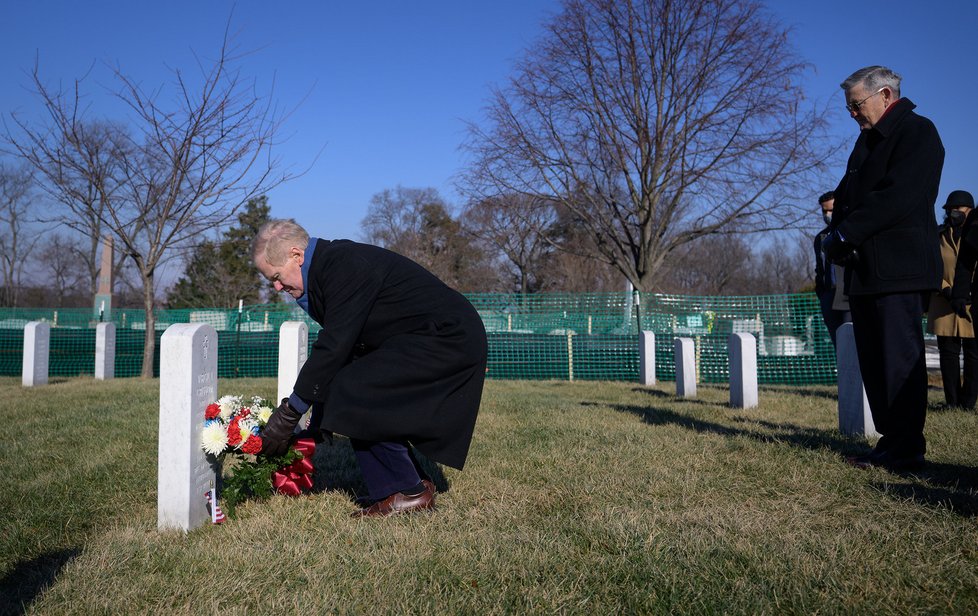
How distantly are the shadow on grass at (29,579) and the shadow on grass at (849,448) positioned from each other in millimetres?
3677

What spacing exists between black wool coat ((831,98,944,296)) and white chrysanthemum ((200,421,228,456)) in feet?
11.6

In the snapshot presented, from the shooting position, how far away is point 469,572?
99.4 inches

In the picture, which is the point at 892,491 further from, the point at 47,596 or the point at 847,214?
the point at 47,596

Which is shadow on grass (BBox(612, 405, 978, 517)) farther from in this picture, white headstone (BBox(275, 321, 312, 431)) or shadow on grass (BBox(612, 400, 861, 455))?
white headstone (BBox(275, 321, 312, 431))

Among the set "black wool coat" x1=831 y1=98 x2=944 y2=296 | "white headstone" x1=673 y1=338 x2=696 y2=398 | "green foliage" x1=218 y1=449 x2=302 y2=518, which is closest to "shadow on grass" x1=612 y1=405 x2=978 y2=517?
"black wool coat" x1=831 y1=98 x2=944 y2=296

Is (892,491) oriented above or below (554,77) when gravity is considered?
below

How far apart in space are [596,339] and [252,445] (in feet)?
37.1

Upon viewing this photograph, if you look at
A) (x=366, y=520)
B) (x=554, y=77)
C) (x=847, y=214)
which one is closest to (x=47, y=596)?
(x=366, y=520)

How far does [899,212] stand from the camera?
3.94 meters

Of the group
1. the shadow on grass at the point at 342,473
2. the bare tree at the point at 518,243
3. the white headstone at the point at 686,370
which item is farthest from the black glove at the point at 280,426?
the bare tree at the point at 518,243

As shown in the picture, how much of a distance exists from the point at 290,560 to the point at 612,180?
781 inches

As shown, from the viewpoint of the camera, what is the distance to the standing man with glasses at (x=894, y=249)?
3961 millimetres

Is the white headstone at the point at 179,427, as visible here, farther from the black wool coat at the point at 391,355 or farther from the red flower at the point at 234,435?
the black wool coat at the point at 391,355

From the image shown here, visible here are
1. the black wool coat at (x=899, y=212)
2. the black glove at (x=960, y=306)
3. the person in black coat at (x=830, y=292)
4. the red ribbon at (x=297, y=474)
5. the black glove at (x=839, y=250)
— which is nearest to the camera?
the red ribbon at (x=297, y=474)
